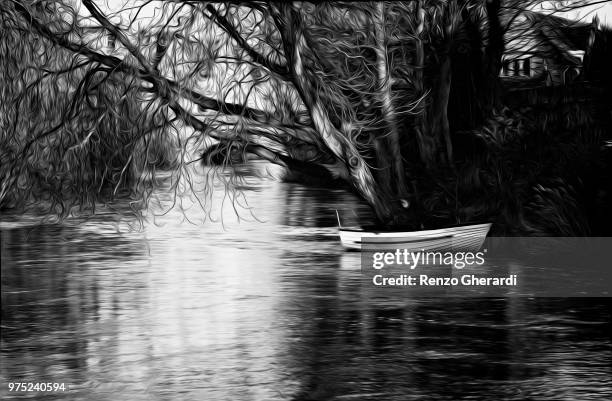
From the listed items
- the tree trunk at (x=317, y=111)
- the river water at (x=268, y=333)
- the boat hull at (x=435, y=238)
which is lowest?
the river water at (x=268, y=333)

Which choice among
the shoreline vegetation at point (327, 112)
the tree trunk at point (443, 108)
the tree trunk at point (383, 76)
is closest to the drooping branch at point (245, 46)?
the shoreline vegetation at point (327, 112)

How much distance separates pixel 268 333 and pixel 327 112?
4.92 metres

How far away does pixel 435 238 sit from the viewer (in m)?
24.7

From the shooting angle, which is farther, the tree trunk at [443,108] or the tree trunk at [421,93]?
the tree trunk at [443,108]

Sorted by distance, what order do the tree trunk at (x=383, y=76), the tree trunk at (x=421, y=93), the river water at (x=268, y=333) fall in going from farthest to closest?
the tree trunk at (x=421, y=93) → the tree trunk at (x=383, y=76) → the river water at (x=268, y=333)

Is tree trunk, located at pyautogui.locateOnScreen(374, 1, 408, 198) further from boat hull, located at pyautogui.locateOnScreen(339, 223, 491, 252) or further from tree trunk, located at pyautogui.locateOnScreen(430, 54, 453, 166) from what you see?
tree trunk, located at pyautogui.locateOnScreen(430, 54, 453, 166)

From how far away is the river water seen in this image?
16188 millimetres

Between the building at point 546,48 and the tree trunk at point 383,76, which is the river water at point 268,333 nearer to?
the tree trunk at point 383,76

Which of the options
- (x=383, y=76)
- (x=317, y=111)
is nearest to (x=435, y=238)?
(x=383, y=76)

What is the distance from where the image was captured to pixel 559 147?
83.7ft

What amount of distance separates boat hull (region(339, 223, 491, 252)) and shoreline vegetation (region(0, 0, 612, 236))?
36 cm

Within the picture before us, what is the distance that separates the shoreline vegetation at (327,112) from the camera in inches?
870

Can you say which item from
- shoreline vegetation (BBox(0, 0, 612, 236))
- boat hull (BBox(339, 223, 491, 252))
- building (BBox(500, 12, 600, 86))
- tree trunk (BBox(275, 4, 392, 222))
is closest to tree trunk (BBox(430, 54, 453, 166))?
shoreline vegetation (BBox(0, 0, 612, 236))

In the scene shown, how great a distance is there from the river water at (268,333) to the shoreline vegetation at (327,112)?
1356 millimetres
